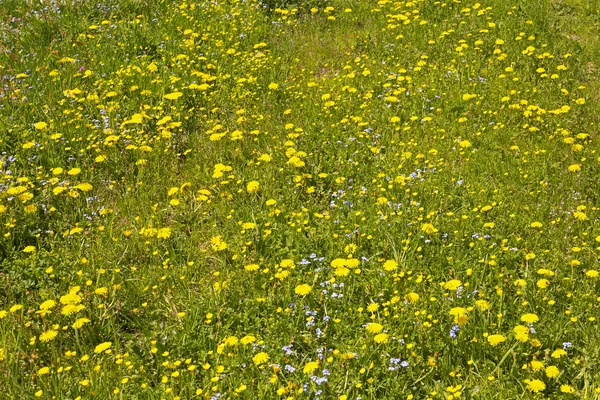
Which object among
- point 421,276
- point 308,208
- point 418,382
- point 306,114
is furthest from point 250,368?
point 306,114

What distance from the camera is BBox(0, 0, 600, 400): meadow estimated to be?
3504mm

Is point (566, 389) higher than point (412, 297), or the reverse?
point (412, 297)

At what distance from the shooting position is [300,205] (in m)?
4.86

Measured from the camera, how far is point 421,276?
388 cm

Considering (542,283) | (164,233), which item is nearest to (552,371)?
(542,283)

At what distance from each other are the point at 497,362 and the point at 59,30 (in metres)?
6.70

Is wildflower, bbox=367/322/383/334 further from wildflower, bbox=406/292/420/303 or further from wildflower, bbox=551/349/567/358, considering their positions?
wildflower, bbox=551/349/567/358

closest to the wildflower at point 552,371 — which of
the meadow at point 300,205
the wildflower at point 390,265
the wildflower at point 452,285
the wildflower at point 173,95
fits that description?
the meadow at point 300,205

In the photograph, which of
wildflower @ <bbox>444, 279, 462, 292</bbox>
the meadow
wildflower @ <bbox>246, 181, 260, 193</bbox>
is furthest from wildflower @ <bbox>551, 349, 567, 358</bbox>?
wildflower @ <bbox>246, 181, 260, 193</bbox>

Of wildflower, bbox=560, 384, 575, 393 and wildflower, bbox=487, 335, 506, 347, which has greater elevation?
wildflower, bbox=487, 335, 506, 347

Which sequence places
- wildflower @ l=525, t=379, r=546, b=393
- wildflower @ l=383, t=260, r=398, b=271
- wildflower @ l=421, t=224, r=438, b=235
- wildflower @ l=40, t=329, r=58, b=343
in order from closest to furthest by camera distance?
wildflower @ l=525, t=379, r=546, b=393 < wildflower @ l=40, t=329, r=58, b=343 < wildflower @ l=383, t=260, r=398, b=271 < wildflower @ l=421, t=224, r=438, b=235

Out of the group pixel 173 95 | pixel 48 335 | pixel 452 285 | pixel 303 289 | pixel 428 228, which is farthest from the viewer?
pixel 173 95

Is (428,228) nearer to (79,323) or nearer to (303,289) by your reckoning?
(303,289)

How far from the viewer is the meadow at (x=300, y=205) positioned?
350cm
